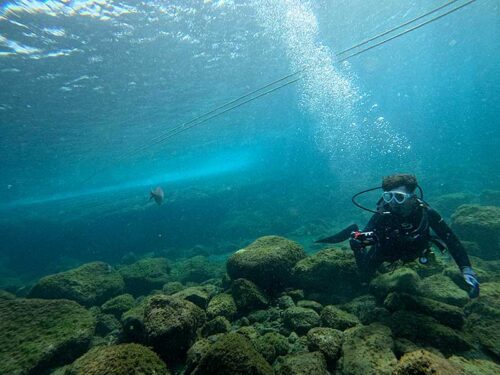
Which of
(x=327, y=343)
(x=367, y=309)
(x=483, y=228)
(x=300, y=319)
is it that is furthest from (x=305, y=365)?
(x=483, y=228)

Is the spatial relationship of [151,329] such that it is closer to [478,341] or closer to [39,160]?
[478,341]

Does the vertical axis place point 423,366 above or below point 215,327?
above

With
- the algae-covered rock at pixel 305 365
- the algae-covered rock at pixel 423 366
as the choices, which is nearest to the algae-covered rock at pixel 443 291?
the algae-covered rock at pixel 305 365

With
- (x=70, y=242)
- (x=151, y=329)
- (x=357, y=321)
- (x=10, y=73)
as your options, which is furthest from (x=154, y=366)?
(x=70, y=242)

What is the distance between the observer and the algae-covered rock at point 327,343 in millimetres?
3596

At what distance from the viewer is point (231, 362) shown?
9.45 feet

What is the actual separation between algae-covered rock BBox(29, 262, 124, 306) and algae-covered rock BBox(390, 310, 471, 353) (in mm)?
8458

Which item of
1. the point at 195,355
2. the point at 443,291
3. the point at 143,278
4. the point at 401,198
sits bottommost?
the point at 143,278

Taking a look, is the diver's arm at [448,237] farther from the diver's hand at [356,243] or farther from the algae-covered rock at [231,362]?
the algae-covered rock at [231,362]

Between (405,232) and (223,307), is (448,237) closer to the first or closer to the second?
(405,232)

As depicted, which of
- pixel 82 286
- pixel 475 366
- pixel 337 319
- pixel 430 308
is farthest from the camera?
pixel 82 286

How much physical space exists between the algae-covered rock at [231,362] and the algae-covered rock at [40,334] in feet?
11.5

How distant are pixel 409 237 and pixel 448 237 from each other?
3.80ft

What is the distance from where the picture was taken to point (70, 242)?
2538 centimetres
